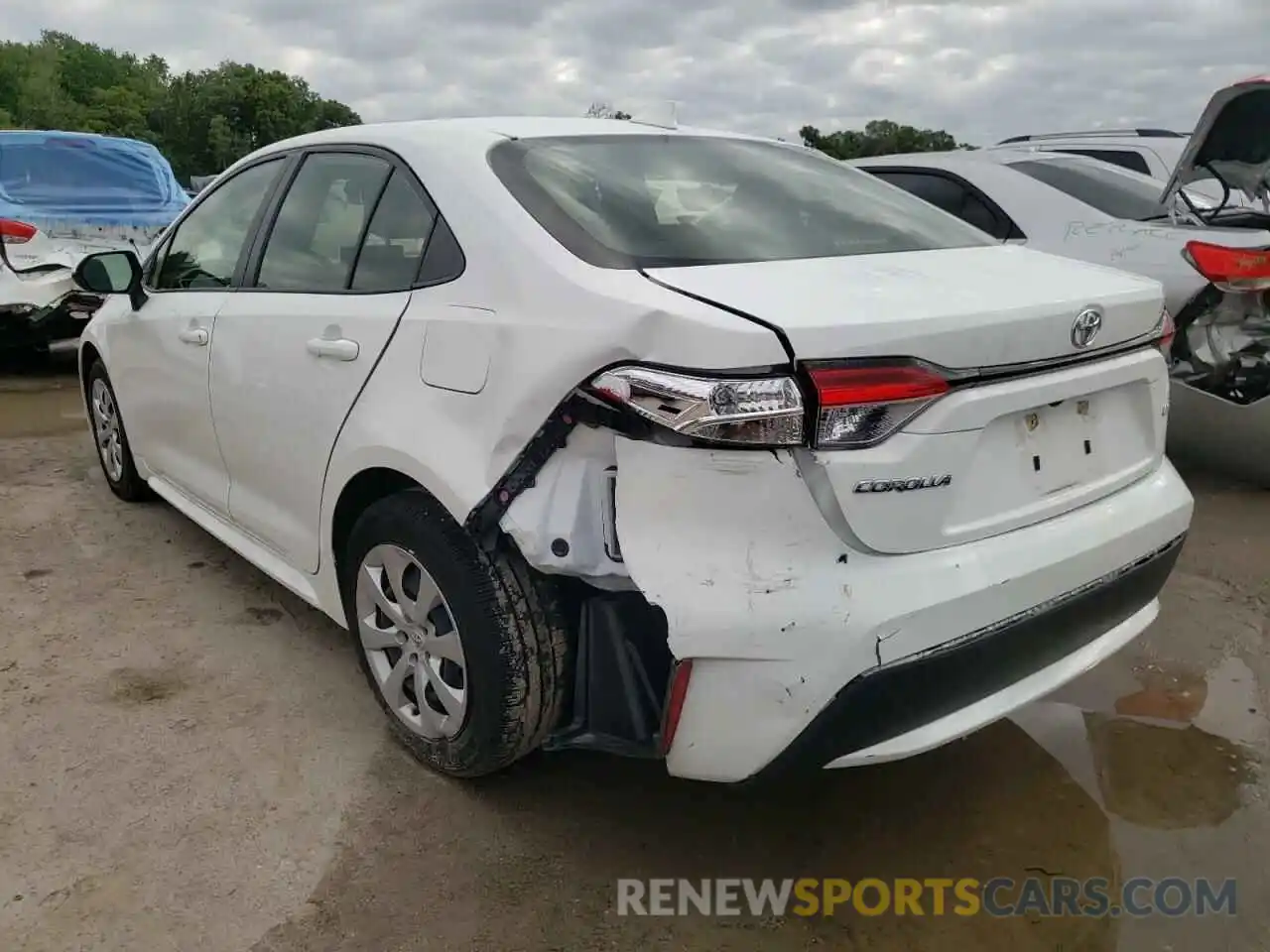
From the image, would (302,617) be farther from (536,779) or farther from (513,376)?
(513,376)

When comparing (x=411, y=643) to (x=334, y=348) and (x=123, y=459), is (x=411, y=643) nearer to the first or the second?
(x=334, y=348)

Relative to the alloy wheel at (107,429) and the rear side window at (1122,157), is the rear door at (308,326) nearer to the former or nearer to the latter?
the alloy wheel at (107,429)

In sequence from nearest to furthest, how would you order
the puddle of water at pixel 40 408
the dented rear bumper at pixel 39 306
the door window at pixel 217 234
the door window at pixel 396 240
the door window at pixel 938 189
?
the door window at pixel 396 240 < the door window at pixel 217 234 < the door window at pixel 938 189 < the puddle of water at pixel 40 408 < the dented rear bumper at pixel 39 306

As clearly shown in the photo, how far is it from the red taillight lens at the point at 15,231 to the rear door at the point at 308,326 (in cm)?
456

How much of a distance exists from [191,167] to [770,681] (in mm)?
63759

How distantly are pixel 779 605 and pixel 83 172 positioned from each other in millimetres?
8107

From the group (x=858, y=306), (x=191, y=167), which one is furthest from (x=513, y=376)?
(x=191, y=167)

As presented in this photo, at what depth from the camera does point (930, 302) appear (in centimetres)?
192

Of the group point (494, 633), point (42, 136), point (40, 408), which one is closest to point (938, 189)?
point (494, 633)

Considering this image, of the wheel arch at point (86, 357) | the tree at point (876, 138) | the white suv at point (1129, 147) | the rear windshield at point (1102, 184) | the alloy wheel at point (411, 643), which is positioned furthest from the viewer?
the tree at point (876, 138)

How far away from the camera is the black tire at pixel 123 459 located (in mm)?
4344

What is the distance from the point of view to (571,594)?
7.19ft

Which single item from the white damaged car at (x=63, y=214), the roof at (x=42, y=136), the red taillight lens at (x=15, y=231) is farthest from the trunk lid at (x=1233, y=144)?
the roof at (x=42, y=136)

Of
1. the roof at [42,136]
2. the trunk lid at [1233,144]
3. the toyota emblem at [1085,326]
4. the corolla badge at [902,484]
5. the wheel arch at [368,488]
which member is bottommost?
the wheel arch at [368,488]
